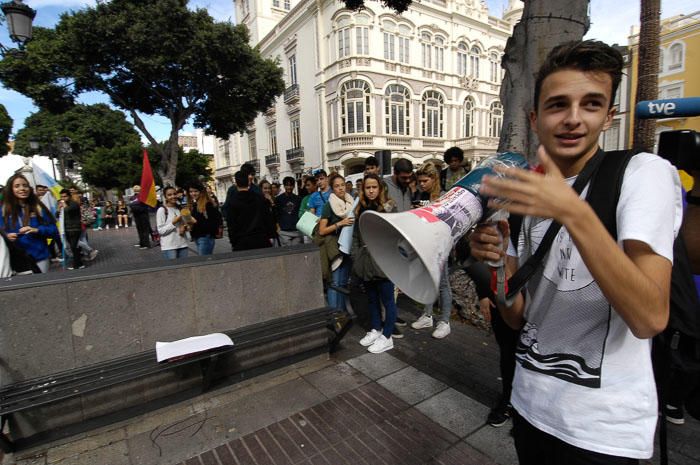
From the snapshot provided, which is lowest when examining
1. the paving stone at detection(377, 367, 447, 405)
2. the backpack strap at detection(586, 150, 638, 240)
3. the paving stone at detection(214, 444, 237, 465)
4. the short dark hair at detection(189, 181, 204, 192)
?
the paving stone at detection(377, 367, 447, 405)

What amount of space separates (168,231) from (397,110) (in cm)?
2362

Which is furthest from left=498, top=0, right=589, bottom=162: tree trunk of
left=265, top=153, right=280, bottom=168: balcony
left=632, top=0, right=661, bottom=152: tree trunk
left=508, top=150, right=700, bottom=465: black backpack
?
left=265, top=153, right=280, bottom=168: balcony

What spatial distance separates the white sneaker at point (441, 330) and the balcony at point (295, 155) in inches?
1075

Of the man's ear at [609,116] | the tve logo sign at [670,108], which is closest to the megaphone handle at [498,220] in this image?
the man's ear at [609,116]

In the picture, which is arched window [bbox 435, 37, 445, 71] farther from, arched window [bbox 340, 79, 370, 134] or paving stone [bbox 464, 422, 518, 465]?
paving stone [bbox 464, 422, 518, 465]

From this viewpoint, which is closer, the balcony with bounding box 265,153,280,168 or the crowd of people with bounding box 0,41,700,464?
the crowd of people with bounding box 0,41,700,464

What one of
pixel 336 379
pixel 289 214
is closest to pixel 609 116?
pixel 336 379

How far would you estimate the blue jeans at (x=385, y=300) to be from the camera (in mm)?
4070

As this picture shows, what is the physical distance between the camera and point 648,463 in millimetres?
2289

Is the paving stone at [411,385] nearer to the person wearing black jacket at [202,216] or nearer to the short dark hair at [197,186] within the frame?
the person wearing black jacket at [202,216]

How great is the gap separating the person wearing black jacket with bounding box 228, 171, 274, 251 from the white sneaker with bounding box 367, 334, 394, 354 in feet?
7.23

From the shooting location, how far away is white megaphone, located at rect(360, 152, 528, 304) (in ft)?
3.44

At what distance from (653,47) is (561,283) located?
11960 mm

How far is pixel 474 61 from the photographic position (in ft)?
98.1
